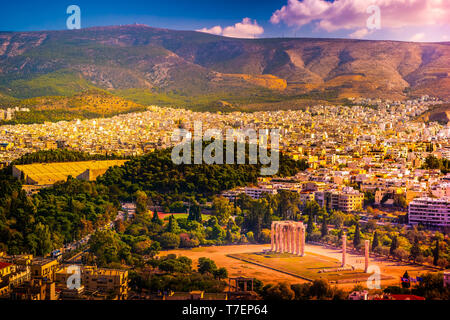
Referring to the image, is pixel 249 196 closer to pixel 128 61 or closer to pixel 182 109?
pixel 182 109

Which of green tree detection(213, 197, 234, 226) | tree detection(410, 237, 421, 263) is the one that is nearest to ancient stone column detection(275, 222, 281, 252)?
green tree detection(213, 197, 234, 226)

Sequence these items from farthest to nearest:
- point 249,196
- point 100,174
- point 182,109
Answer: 1. point 182,109
2. point 100,174
3. point 249,196

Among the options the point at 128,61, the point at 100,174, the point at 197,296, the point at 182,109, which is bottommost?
the point at 197,296

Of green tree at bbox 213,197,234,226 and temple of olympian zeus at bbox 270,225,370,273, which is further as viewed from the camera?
green tree at bbox 213,197,234,226

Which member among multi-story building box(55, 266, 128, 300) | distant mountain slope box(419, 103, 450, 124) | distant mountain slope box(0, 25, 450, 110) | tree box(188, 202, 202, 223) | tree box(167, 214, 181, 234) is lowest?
multi-story building box(55, 266, 128, 300)

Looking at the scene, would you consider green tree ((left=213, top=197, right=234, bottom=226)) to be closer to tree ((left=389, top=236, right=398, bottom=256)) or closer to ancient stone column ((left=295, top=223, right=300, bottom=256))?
ancient stone column ((left=295, top=223, right=300, bottom=256))

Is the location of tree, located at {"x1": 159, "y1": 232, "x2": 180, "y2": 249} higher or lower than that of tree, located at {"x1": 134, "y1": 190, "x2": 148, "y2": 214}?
lower

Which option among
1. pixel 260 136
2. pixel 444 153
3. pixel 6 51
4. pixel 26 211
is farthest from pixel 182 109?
pixel 26 211
